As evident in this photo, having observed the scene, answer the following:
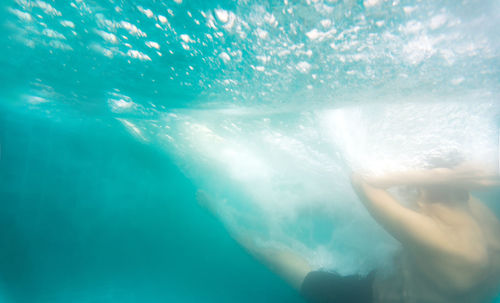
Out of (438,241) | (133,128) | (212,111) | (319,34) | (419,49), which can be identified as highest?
(419,49)

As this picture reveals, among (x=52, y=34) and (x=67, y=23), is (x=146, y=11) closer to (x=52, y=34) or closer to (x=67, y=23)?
(x=67, y=23)

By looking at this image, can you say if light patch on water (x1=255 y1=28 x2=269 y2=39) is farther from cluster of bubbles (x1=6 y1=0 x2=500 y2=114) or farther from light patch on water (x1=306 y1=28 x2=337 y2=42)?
light patch on water (x1=306 y1=28 x2=337 y2=42)

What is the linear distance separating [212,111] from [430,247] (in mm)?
8678

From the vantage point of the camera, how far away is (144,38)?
210 inches

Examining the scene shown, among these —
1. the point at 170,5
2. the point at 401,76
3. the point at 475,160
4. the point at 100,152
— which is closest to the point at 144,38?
the point at 170,5

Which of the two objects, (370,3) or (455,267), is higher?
(370,3)

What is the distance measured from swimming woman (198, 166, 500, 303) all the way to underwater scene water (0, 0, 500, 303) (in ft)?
2.43

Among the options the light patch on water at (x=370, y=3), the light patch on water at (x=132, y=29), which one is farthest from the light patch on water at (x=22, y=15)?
the light patch on water at (x=370, y=3)

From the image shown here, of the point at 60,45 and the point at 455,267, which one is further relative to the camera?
the point at 60,45

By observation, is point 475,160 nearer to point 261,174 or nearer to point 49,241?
point 261,174

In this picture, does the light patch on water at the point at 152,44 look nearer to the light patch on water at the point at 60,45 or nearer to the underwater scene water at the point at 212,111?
the underwater scene water at the point at 212,111

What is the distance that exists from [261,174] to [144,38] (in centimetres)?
1658

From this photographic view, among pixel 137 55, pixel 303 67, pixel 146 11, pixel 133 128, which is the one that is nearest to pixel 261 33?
pixel 303 67

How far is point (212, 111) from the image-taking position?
9.65 meters
